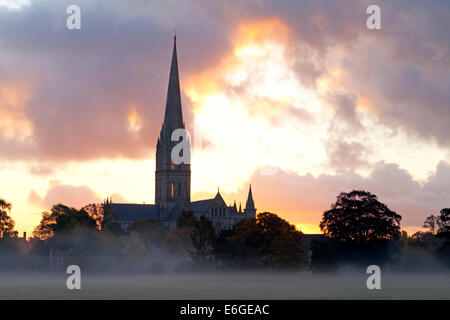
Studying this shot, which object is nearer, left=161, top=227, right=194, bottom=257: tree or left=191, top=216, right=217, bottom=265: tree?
left=191, top=216, right=217, bottom=265: tree

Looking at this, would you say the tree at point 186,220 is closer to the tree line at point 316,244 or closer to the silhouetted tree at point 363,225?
the tree line at point 316,244

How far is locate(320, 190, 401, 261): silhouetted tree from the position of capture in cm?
9900

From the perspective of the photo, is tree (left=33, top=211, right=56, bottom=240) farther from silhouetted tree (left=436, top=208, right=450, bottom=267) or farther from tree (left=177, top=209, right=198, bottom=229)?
silhouetted tree (left=436, top=208, right=450, bottom=267)

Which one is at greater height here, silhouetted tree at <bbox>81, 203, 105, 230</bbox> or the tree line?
silhouetted tree at <bbox>81, 203, 105, 230</bbox>

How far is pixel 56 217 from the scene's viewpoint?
14475 cm

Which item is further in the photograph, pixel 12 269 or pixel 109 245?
pixel 109 245

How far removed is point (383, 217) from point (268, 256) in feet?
60.7

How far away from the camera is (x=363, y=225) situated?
330ft

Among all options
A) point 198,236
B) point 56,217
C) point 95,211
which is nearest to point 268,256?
point 198,236

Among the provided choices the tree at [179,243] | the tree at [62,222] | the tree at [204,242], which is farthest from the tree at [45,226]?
the tree at [204,242]

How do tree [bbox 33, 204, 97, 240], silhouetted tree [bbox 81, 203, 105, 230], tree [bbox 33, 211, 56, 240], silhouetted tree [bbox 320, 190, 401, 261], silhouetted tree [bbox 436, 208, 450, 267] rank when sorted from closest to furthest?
1. silhouetted tree [bbox 436, 208, 450, 267]
2. silhouetted tree [bbox 320, 190, 401, 261]
3. tree [bbox 33, 204, 97, 240]
4. tree [bbox 33, 211, 56, 240]
5. silhouetted tree [bbox 81, 203, 105, 230]

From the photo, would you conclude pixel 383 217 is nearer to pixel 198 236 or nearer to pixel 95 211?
pixel 198 236

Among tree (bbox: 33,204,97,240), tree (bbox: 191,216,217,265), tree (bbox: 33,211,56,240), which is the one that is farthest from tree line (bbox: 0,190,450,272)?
tree (bbox: 33,211,56,240)

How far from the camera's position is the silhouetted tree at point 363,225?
99.0m
